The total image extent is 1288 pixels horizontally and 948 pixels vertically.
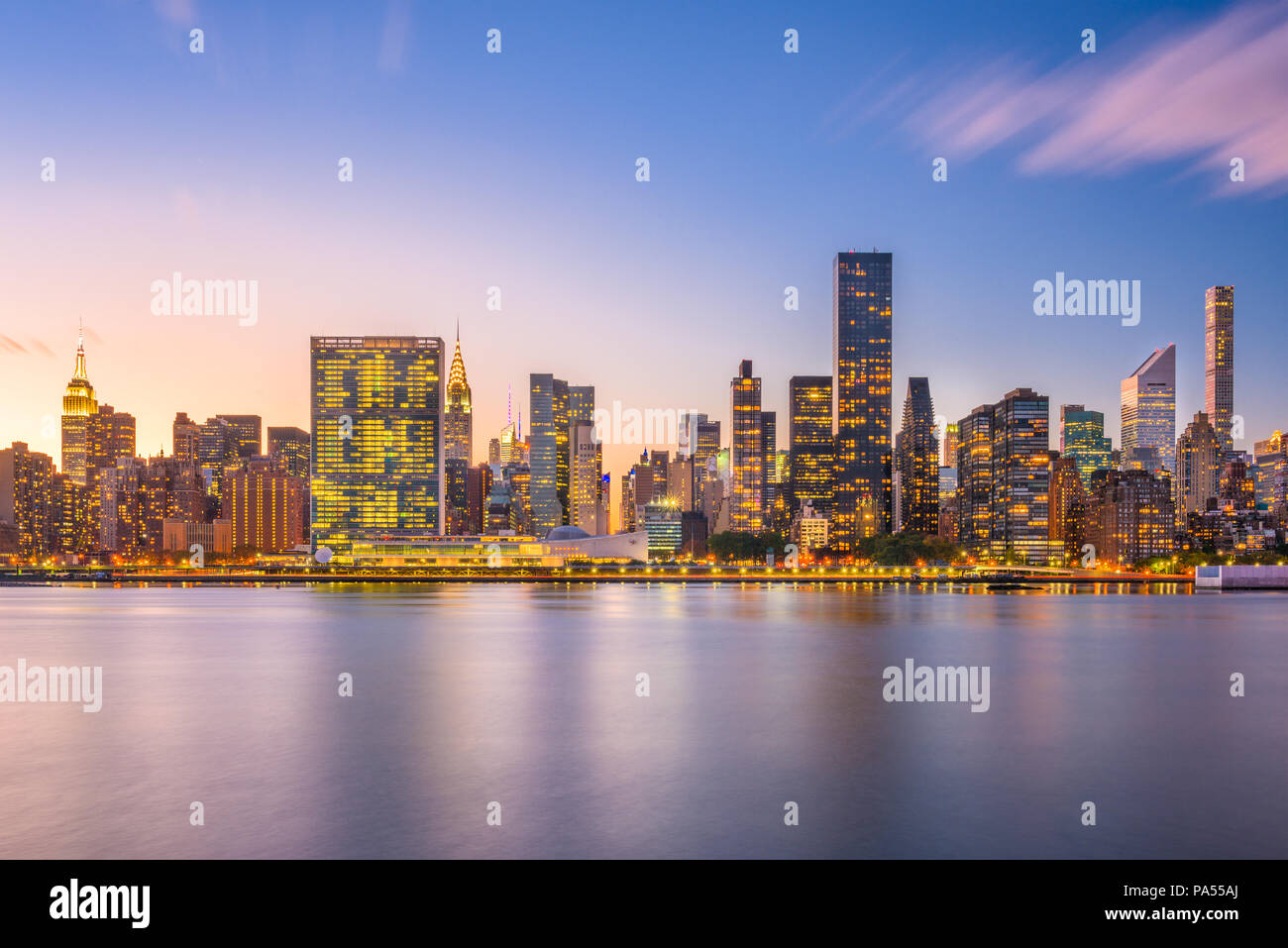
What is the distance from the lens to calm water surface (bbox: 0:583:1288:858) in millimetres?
22266

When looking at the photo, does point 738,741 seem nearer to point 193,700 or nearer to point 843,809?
point 843,809

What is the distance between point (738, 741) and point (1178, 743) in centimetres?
1595

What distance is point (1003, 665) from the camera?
54812mm

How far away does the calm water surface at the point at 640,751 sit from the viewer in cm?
2227

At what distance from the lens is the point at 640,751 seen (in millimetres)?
31562
